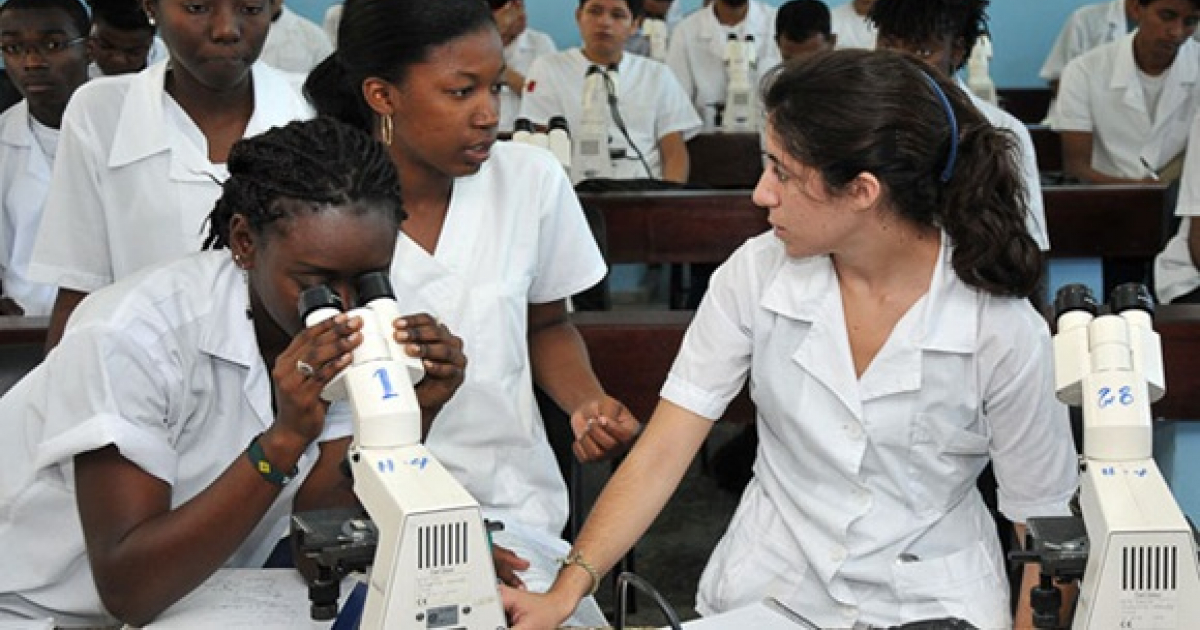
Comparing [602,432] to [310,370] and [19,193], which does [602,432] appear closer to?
[310,370]

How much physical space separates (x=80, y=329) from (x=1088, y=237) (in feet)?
10.0

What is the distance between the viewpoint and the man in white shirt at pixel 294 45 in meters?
6.71

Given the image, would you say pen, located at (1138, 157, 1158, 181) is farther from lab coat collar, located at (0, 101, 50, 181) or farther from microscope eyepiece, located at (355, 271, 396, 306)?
microscope eyepiece, located at (355, 271, 396, 306)

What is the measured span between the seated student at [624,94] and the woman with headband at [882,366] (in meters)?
3.80

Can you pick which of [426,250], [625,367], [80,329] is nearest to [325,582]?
[80,329]

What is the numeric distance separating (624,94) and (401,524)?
4.92m

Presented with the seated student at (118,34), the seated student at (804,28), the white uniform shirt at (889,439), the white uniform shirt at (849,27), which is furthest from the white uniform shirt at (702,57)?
the white uniform shirt at (889,439)

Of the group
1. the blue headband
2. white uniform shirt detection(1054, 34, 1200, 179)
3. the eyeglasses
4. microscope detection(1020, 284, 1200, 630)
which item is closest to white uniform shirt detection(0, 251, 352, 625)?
the blue headband

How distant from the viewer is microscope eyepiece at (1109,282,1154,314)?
1.37 m

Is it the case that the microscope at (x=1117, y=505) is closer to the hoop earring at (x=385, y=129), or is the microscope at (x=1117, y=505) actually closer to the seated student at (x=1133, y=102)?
the hoop earring at (x=385, y=129)

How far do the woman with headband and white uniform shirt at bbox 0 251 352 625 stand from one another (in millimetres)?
414

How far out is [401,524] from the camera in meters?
1.23

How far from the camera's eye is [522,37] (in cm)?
777

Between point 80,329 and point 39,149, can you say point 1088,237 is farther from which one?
point 80,329
